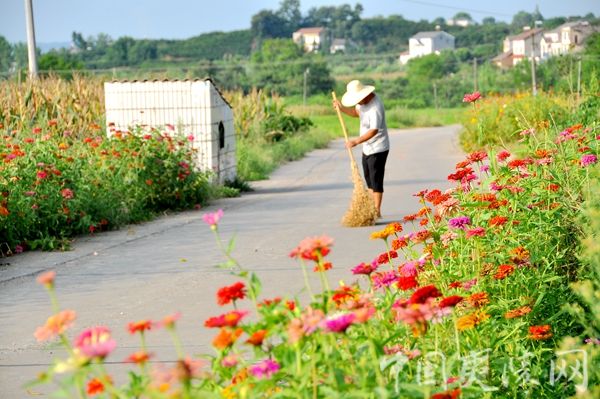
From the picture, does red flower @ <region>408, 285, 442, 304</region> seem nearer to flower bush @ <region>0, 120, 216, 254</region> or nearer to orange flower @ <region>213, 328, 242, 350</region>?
orange flower @ <region>213, 328, 242, 350</region>

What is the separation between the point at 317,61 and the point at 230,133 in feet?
224

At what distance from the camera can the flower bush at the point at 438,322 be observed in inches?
148

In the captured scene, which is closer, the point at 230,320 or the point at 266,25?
the point at 230,320

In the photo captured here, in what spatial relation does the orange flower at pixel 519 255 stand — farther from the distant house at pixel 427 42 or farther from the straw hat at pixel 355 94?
the distant house at pixel 427 42

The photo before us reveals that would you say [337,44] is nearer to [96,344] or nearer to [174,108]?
[174,108]

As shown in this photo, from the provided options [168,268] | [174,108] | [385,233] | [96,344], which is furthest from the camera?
[174,108]

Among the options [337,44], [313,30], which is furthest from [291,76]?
[313,30]

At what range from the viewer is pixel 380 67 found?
122125 millimetres

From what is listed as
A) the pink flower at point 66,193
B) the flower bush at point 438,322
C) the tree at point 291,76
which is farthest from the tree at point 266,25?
the flower bush at point 438,322

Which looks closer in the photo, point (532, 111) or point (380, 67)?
point (532, 111)

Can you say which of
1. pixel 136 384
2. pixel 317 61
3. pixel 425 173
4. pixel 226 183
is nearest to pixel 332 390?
pixel 136 384

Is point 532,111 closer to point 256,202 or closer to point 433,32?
point 256,202

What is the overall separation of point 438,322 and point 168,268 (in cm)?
666

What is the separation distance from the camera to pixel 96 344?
3178mm
